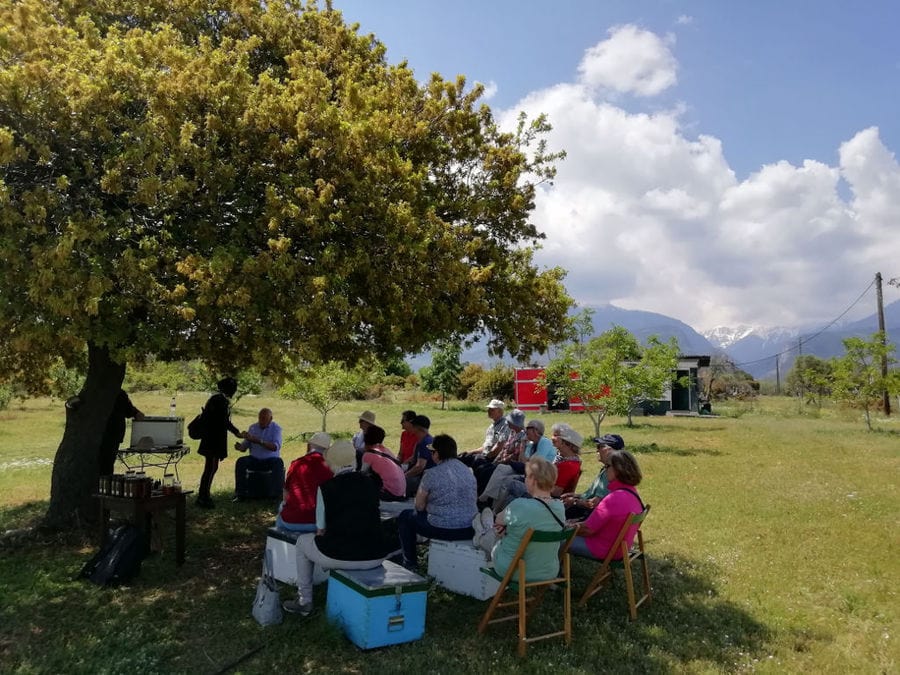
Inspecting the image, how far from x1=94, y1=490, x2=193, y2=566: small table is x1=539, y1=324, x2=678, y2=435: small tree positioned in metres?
18.2

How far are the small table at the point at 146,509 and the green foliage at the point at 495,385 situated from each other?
159ft

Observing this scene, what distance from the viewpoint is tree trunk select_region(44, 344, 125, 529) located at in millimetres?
8742

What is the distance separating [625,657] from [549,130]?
310 inches

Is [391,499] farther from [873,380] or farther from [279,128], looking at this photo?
[873,380]

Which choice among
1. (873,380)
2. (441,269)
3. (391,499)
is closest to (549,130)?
(441,269)

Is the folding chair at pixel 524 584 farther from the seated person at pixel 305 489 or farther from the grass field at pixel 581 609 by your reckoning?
the seated person at pixel 305 489

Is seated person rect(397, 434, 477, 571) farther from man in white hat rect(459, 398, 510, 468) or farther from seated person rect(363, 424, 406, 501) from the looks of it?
man in white hat rect(459, 398, 510, 468)

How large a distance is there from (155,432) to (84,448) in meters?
1.64

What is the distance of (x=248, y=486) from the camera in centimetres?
1160

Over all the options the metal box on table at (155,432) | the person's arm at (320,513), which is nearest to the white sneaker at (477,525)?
the person's arm at (320,513)

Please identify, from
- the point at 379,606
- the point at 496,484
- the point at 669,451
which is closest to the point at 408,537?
the point at 496,484

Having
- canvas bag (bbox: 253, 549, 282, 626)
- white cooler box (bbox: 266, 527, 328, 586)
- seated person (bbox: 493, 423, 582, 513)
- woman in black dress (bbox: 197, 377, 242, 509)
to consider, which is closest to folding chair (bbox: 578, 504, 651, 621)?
seated person (bbox: 493, 423, 582, 513)

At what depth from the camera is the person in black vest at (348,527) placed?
18.4 feet

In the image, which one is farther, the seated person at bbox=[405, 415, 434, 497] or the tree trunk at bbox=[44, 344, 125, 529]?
the seated person at bbox=[405, 415, 434, 497]
